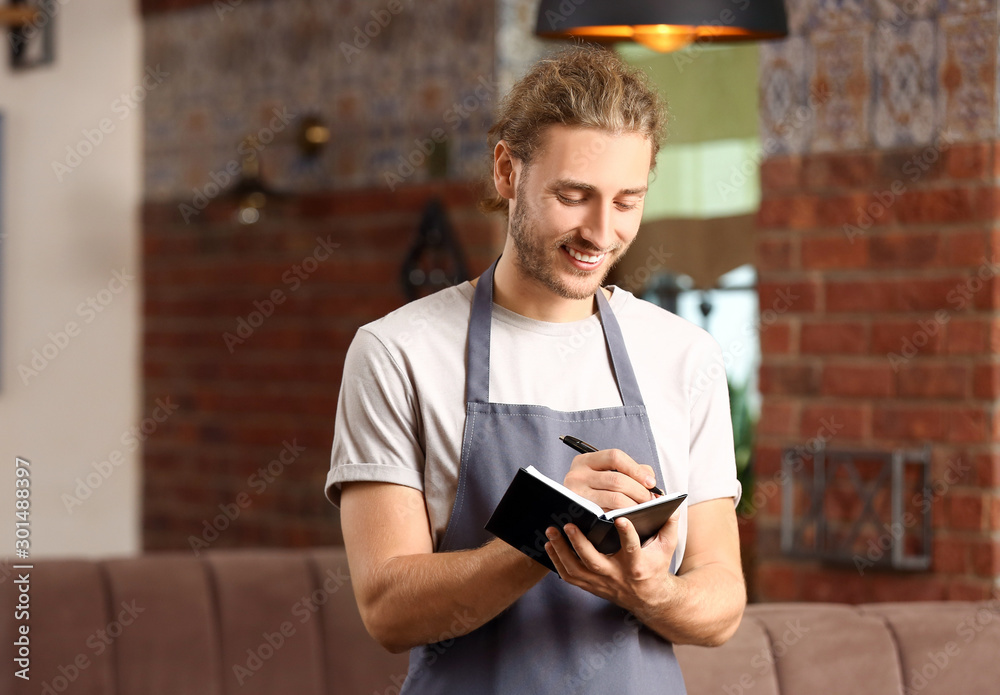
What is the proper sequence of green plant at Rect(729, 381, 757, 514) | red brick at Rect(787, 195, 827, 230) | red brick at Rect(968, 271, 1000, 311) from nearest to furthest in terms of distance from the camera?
red brick at Rect(968, 271, 1000, 311) < red brick at Rect(787, 195, 827, 230) < green plant at Rect(729, 381, 757, 514)

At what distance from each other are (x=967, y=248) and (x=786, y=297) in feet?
1.32

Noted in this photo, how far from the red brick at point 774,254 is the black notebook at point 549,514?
1.46 m

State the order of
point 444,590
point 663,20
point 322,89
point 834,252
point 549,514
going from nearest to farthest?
point 549,514 < point 444,590 < point 663,20 < point 834,252 < point 322,89

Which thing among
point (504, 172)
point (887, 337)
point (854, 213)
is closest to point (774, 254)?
point (854, 213)

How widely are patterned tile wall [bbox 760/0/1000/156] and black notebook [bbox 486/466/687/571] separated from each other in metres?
1.48

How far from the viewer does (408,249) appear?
3.40 m

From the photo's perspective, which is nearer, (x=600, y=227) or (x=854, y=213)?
(x=600, y=227)

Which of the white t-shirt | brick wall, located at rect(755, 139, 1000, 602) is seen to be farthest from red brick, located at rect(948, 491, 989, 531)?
the white t-shirt

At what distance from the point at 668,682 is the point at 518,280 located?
54 centimetres

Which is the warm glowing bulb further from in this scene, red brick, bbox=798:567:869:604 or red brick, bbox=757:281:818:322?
red brick, bbox=798:567:869:604

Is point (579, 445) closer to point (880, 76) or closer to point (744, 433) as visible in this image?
point (880, 76)

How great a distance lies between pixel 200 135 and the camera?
395 cm

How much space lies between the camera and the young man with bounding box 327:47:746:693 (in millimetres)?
1340

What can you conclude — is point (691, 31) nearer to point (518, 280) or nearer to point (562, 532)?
point (518, 280)
